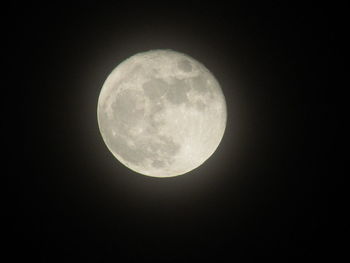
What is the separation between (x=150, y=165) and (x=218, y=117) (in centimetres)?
108

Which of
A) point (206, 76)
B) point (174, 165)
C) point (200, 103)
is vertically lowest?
point (174, 165)

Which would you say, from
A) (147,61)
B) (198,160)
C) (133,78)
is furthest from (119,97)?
(198,160)

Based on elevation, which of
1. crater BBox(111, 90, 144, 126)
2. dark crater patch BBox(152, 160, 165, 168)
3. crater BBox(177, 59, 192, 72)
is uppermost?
crater BBox(177, 59, 192, 72)

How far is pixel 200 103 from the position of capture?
428 centimetres

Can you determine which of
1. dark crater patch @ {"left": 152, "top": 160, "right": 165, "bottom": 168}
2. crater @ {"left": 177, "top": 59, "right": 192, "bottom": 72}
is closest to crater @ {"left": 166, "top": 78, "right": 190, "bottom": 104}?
crater @ {"left": 177, "top": 59, "right": 192, "bottom": 72}

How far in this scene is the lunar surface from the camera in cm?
414

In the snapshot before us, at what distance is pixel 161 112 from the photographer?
4.09m

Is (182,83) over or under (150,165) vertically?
over

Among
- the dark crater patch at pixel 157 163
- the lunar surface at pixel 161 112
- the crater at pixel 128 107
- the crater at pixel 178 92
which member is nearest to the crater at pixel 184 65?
the lunar surface at pixel 161 112

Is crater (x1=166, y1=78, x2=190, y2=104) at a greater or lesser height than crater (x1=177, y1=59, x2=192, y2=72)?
lesser

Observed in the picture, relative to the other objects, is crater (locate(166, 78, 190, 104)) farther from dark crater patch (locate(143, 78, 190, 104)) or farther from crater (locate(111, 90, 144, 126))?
crater (locate(111, 90, 144, 126))

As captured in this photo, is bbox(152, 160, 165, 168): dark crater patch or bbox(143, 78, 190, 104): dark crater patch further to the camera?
bbox(152, 160, 165, 168): dark crater patch

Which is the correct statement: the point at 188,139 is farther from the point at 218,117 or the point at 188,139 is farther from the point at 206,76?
the point at 206,76

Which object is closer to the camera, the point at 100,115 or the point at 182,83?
the point at 182,83
